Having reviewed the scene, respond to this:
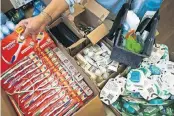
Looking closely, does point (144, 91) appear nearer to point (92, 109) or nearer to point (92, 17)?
point (92, 109)

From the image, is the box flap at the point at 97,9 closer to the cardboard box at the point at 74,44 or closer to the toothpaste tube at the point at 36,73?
the cardboard box at the point at 74,44

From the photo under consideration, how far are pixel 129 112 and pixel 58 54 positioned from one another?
1.54 ft

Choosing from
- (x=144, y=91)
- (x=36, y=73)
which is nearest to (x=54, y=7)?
(x=36, y=73)

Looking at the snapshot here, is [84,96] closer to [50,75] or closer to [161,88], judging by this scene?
[50,75]

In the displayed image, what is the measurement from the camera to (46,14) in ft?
3.92

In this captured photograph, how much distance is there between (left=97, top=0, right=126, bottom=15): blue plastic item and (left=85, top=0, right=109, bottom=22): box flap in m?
0.04

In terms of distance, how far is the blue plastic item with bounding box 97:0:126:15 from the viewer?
147 centimetres

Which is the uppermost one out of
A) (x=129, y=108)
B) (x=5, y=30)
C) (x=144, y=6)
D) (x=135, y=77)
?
(x=5, y=30)

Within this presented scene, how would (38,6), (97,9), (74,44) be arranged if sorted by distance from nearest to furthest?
(74,44)
(97,9)
(38,6)

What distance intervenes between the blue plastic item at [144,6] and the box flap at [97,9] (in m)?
0.17

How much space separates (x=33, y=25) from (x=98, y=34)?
383 mm

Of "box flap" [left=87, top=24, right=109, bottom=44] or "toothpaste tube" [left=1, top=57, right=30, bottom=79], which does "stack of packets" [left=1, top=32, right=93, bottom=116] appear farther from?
"box flap" [left=87, top=24, right=109, bottom=44]

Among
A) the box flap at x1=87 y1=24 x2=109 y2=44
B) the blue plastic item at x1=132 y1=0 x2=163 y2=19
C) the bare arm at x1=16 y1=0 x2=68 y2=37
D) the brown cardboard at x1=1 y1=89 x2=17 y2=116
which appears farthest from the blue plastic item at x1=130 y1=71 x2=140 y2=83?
the brown cardboard at x1=1 y1=89 x2=17 y2=116

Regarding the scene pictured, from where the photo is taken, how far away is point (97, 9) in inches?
57.0
